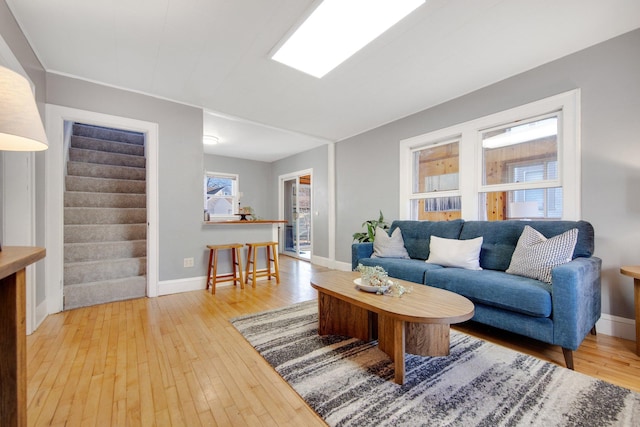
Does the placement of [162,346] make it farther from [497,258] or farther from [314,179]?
[314,179]

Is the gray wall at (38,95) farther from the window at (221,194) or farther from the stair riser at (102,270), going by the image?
the window at (221,194)

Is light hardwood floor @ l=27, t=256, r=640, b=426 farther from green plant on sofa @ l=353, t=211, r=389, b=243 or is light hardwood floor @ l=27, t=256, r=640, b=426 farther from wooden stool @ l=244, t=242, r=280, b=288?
green plant on sofa @ l=353, t=211, r=389, b=243

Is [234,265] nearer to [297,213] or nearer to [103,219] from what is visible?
[103,219]

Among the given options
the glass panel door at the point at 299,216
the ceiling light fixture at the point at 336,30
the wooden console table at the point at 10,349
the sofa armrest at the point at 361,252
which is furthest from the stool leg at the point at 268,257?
the wooden console table at the point at 10,349

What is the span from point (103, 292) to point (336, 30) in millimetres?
3617

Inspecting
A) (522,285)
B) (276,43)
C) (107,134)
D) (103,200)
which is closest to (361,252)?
(522,285)

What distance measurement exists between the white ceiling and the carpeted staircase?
1.64m

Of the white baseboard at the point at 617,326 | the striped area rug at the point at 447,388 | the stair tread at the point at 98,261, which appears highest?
the stair tread at the point at 98,261

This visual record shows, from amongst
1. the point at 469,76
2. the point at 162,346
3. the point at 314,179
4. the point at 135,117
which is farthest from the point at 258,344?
Answer: the point at 314,179

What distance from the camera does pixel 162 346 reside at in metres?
2.04

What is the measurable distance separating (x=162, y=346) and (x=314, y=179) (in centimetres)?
429

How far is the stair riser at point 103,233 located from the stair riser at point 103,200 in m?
0.41

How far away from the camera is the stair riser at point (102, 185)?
3.72 meters

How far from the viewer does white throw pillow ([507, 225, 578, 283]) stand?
2037 millimetres
